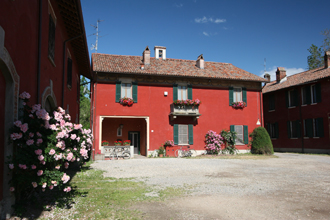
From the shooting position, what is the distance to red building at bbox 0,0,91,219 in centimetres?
436

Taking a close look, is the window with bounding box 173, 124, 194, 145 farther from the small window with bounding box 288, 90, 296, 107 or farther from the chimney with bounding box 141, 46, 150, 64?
the small window with bounding box 288, 90, 296, 107

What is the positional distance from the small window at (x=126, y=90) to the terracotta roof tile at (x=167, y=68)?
99 centimetres

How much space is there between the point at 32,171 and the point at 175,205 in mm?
2751

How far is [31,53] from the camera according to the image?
5.78 m

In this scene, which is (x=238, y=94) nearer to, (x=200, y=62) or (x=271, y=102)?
(x=200, y=62)

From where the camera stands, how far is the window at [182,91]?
19625mm

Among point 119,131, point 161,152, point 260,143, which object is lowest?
point 161,152

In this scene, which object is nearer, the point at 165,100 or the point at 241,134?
the point at 165,100

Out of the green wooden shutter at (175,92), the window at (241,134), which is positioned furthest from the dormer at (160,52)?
the window at (241,134)

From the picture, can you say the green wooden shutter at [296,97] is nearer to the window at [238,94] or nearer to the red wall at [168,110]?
the red wall at [168,110]

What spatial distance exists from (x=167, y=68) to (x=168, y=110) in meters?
3.17

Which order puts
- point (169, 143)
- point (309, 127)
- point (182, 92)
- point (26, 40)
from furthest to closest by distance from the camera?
point (309, 127) → point (182, 92) → point (169, 143) → point (26, 40)

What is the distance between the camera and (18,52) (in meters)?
4.96

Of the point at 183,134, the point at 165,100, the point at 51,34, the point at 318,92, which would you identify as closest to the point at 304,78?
the point at 318,92
